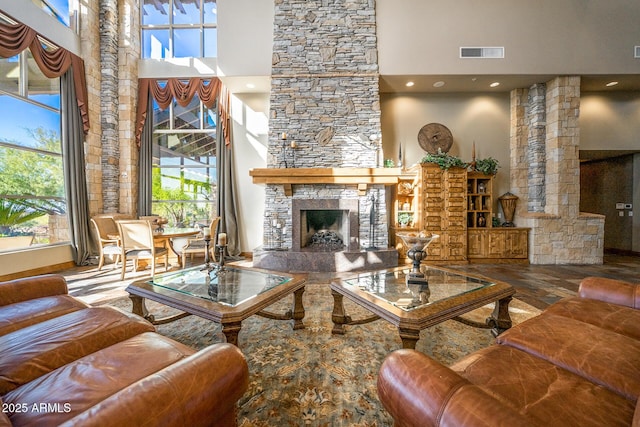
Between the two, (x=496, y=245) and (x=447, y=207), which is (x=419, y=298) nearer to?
(x=447, y=207)

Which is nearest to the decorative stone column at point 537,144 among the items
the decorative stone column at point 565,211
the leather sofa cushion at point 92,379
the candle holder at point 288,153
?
the decorative stone column at point 565,211

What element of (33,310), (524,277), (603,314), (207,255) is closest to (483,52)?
(524,277)

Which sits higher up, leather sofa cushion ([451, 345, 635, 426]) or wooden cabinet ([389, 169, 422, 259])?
wooden cabinet ([389, 169, 422, 259])

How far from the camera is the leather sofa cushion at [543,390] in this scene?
2.48ft

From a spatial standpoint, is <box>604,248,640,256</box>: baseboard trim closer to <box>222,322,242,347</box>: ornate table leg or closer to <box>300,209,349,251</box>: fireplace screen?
<box>300,209,349,251</box>: fireplace screen

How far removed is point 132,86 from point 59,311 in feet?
17.7

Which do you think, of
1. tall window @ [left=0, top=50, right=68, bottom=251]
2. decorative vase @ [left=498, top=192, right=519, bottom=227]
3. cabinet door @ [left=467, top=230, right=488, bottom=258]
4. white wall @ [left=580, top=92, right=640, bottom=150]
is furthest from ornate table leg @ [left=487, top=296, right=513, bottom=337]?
tall window @ [left=0, top=50, right=68, bottom=251]

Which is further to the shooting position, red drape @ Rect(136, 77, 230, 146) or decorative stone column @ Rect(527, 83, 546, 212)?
red drape @ Rect(136, 77, 230, 146)

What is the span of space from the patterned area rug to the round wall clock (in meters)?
3.49

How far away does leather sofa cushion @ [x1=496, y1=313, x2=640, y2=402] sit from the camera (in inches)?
36.3

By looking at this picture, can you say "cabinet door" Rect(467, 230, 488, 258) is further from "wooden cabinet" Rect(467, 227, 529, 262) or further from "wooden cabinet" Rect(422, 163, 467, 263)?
"wooden cabinet" Rect(422, 163, 467, 263)

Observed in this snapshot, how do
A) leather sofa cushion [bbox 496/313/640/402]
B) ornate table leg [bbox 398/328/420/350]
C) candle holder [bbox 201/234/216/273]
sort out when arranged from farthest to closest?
candle holder [bbox 201/234/216/273]
ornate table leg [bbox 398/328/420/350]
leather sofa cushion [bbox 496/313/640/402]

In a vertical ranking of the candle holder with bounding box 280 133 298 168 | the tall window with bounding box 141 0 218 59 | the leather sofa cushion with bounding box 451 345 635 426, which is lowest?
the leather sofa cushion with bounding box 451 345 635 426

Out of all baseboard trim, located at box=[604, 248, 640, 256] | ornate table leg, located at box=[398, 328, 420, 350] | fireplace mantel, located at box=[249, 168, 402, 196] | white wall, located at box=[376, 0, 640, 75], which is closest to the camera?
ornate table leg, located at box=[398, 328, 420, 350]
